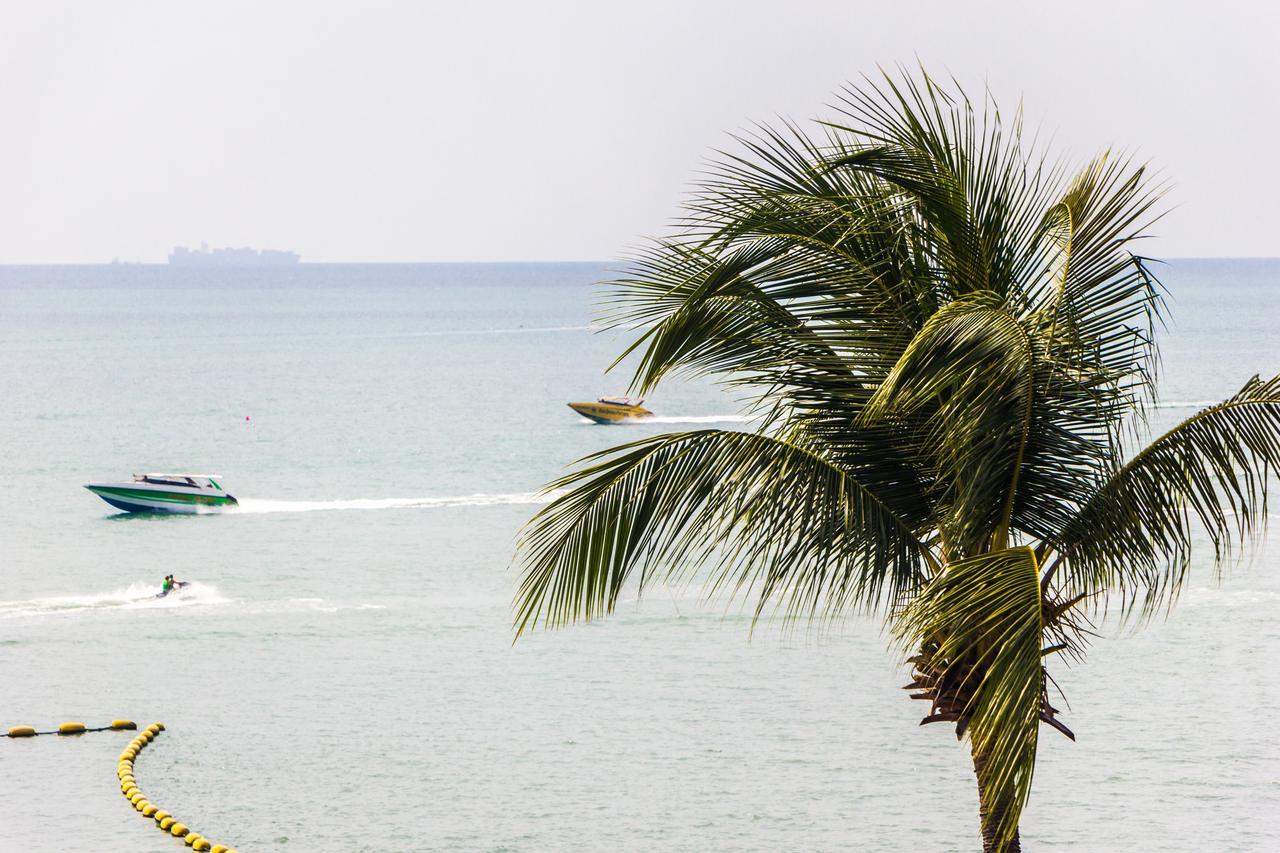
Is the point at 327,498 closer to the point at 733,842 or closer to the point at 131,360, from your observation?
the point at 733,842

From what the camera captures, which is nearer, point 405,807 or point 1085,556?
point 1085,556

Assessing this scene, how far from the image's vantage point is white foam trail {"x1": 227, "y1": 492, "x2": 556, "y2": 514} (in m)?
52.3

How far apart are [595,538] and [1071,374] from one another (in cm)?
288

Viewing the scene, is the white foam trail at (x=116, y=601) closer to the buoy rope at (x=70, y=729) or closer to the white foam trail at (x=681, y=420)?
the buoy rope at (x=70, y=729)

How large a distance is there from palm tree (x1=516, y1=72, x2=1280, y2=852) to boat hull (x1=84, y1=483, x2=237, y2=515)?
Result: 4387 centimetres

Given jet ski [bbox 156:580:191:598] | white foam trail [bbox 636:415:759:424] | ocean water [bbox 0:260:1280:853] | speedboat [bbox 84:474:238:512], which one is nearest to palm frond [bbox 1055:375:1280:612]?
ocean water [bbox 0:260:1280:853]

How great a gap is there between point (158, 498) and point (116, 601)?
13.4 meters

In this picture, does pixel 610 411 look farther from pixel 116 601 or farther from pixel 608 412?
pixel 116 601

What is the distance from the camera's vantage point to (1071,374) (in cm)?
815

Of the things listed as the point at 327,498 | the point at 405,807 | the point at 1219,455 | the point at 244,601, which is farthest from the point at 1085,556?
the point at 327,498

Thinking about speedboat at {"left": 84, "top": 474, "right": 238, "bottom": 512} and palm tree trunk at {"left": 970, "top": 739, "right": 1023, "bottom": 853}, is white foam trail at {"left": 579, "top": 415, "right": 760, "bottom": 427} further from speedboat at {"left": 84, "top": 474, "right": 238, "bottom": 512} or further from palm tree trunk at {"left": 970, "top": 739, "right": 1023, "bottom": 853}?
palm tree trunk at {"left": 970, "top": 739, "right": 1023, "bottom": 853}

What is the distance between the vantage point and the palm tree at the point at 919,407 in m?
7.66

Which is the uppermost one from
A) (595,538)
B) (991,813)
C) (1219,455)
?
(1219,455)

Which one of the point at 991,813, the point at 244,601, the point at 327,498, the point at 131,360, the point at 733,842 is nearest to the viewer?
the point at 991,813
